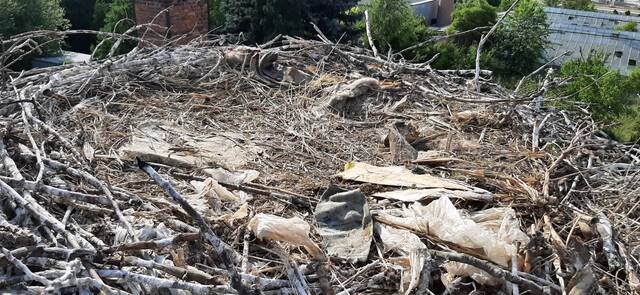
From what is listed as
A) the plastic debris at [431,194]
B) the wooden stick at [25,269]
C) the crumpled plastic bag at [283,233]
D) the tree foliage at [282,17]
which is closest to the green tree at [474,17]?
the tree foliage at [282,17]

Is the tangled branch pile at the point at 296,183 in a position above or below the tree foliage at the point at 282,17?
above

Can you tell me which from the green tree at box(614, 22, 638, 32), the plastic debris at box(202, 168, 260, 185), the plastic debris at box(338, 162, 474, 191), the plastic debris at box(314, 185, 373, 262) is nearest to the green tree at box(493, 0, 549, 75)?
the green tree at box(614, 22, 638, 32)

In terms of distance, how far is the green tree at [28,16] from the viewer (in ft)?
44.1

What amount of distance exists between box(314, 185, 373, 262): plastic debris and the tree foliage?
24.0ft

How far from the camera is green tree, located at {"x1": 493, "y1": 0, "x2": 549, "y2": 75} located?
16062mm

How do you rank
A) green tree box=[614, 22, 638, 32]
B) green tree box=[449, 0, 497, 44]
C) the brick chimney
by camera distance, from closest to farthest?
the brick chimney < green tree box=[449, 0, 497, 44] < green tree box=[614, 22, 638, 32]

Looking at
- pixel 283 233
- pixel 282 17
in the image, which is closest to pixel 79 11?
pixel 282 17

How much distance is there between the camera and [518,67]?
16.2 metres

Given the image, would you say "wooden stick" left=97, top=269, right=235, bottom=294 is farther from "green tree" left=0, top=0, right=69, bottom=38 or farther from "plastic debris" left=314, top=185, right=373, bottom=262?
"green tree" left=0, top=0, right=69, bottom=38

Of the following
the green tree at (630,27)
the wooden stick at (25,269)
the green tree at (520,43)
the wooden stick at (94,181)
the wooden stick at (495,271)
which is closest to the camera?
the wooden stick at (25,269)

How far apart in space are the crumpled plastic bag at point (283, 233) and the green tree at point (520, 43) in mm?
14454

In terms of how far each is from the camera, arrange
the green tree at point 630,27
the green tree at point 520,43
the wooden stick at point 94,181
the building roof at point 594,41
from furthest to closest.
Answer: the green tree at point 630,27 → the building roof at point 594,41 → the green tree at point 520,43 → the wooden stick at point 94,181

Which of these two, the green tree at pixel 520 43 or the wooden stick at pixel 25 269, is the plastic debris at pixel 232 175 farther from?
the green tree at pixel 520 43

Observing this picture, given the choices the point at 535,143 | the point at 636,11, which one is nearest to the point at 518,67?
the point at 535,143
